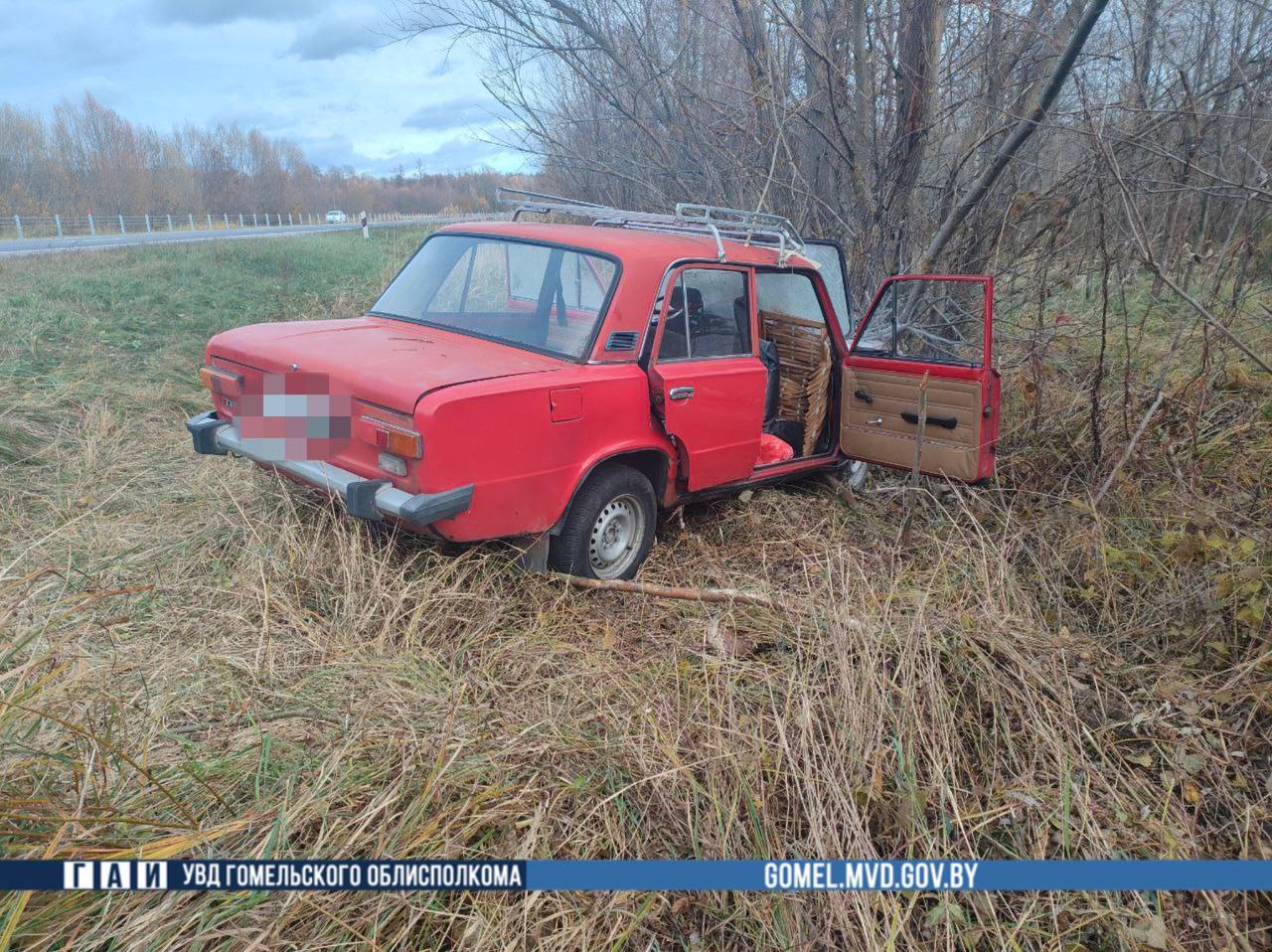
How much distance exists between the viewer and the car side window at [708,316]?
171 inches

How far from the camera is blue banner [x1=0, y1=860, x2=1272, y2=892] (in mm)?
1918

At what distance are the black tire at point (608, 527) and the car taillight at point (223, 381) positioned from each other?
1.70 metres

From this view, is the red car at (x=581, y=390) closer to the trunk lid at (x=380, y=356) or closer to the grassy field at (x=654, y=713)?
the trunk lid at (x=380, y=356)

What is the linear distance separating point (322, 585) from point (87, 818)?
171cm

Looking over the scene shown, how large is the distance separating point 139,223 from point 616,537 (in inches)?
1635

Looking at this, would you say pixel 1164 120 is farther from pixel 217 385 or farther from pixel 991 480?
pixel 217 385

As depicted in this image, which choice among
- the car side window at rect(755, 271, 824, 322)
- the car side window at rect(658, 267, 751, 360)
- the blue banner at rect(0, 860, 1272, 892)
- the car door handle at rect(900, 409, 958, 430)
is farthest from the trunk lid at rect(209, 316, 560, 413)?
the car door handle at rect(900, 409, 958, 430)

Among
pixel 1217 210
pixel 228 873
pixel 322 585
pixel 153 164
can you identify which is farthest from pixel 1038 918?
pixel 153 164

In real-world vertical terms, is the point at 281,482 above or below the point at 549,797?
above

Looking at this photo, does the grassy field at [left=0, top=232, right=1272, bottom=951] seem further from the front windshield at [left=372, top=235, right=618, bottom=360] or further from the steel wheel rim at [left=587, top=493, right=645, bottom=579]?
the front windshield at [left=372, top=235, right=618, bottom=360]

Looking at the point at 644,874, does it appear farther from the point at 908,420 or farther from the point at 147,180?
the point at 147,180

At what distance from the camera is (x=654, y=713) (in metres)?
2.83

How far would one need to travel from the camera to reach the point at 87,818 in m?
1.93

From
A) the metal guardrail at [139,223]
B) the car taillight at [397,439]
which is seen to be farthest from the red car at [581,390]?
the metal guardrail at [139,223]
